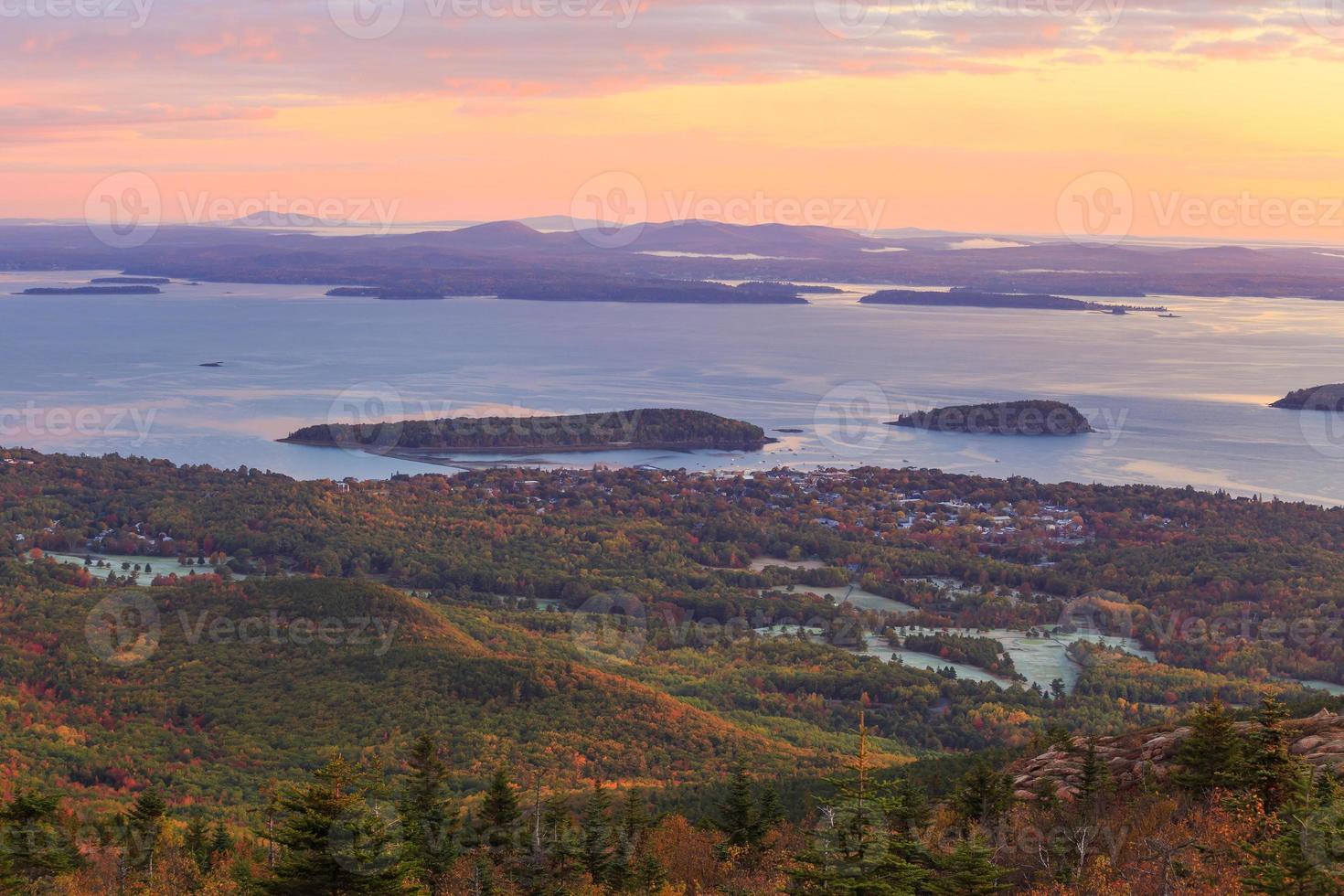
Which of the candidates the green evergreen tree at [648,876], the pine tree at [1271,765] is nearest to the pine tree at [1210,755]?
the pine tree at [1271,765]

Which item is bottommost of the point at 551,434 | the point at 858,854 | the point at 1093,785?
the point at 551,434

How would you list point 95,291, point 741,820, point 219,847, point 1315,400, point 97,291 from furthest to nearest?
point 97,291 < point 95,291 < point 1315,400 < point 219,847 < point 741,820

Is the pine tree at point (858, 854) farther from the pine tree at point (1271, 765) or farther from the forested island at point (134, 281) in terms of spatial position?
the forested island at point (134, 281)

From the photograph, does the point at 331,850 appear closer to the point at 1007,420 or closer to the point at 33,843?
the point at 33,843

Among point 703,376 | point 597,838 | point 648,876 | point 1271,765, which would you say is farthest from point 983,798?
point 703,376

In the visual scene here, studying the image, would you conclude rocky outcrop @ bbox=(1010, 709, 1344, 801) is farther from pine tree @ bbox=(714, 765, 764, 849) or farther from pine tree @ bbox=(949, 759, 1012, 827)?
pine tree @ bbox=(714, 765, 764, 849)

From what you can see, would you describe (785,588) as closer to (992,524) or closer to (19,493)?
(992,524)

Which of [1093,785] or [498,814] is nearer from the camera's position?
[1093,785]
